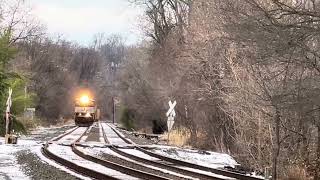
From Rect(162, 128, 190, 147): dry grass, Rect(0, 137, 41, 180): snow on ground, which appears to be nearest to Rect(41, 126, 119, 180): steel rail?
Rect(0, 137, 41, 180): snow on ground

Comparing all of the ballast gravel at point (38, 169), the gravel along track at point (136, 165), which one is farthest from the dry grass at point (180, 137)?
the ballast gravel at point (38, 169)

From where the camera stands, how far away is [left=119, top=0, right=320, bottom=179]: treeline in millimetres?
11070

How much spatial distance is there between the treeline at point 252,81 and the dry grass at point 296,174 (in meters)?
0.04

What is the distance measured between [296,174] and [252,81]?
3.70 m

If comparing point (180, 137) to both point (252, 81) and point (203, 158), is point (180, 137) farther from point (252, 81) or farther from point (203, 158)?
point (252, 81)

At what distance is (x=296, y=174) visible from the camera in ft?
57.3

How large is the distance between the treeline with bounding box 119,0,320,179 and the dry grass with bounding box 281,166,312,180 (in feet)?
0.14

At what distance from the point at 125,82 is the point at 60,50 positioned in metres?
51.9

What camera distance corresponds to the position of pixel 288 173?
1791 centimetres

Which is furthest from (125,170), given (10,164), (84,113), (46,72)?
(46,72)

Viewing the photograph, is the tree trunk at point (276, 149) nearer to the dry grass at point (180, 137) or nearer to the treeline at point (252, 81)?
the treeline at point (252, 81)

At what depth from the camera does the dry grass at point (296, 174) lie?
1727 centimetres

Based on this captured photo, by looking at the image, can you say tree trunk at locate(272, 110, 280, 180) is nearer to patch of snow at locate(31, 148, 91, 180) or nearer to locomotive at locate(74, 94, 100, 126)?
patch of snow at locate(31, 148, 91, 180)

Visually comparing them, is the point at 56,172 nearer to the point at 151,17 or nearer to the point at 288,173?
the point at 288,173
